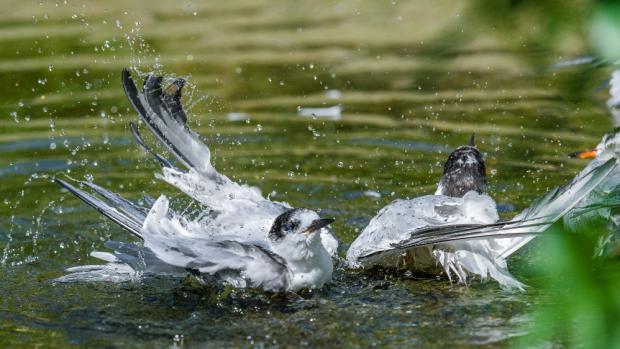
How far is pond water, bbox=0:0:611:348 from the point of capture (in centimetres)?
360

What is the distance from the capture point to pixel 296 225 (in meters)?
4.14

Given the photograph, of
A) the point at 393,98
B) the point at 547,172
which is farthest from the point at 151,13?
the point at 547,172

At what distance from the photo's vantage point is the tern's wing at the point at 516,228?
334cm

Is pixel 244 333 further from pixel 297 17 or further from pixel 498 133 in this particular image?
pixel 297 17

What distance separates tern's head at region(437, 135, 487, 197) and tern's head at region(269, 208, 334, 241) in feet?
3.94

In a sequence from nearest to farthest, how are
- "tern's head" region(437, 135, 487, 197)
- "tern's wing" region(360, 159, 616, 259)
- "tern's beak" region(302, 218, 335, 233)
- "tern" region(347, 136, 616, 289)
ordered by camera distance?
"tern's wing" region(360, 159, 616, 259)
"tern" region(347, 136, 616, 289)
"tern's beak" region(302, 218, 335, 233)
"tern's head" region(437, 135, 487, 197)

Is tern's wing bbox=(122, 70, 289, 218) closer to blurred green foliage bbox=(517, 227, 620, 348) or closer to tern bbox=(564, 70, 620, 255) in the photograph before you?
tern bbox=(564, 70, 620, 255)

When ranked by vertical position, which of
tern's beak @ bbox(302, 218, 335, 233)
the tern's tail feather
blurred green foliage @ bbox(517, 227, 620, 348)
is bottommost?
blurred green foliage @ bbox(517, 227, 620, 348)

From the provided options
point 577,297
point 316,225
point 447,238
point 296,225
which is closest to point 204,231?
point 296,225

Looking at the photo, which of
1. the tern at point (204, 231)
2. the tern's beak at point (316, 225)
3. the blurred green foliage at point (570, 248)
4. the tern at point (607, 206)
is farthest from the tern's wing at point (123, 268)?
the blurred green foliage at point (570, 248)

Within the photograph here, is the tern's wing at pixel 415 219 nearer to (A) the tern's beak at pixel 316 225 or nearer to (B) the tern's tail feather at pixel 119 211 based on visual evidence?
(A) the tern's beak at pixel 316 225

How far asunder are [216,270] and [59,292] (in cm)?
74

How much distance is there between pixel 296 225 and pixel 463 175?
4.34ft

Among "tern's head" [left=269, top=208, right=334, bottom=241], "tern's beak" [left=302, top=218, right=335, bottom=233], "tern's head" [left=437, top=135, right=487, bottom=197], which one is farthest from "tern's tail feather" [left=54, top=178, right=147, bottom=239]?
"tern's head" [left=437, top=135, right=487, bottom=197]
